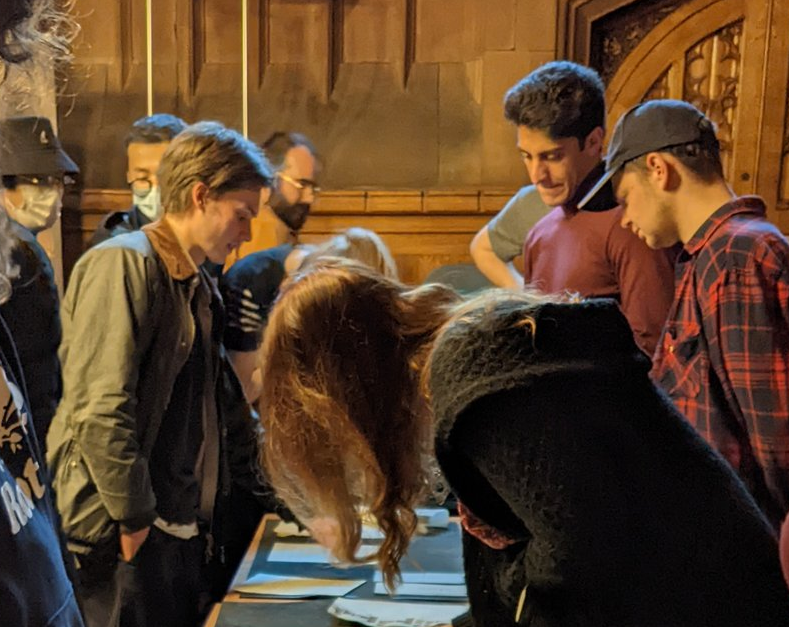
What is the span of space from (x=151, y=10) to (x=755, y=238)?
2.54 meters

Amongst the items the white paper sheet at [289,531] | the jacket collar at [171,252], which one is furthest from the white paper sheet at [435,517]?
the jacket collar at [171,252]

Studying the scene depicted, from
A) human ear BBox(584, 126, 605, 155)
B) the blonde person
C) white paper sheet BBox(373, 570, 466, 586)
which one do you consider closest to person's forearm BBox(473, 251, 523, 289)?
the blonde person

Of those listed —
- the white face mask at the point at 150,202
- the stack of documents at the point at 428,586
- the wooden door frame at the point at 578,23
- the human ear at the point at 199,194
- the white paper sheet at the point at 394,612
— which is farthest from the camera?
the wooden door frame at the point at 578,23

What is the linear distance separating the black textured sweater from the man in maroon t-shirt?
46.3 inches

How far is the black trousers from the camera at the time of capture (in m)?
1.81

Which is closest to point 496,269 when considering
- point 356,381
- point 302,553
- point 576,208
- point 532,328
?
point 576,208

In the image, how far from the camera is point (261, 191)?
6.61 feet

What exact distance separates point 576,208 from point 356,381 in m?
1.16

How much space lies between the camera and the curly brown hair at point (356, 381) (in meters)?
1.11

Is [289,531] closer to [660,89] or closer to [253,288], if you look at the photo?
[253,288]

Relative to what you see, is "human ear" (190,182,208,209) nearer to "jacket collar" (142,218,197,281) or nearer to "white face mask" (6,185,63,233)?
"jacket collar" (142,218,197,281)

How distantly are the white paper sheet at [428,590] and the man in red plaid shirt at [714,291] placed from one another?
0.54 metres

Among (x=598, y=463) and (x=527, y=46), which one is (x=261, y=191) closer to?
(x=598, y=463)

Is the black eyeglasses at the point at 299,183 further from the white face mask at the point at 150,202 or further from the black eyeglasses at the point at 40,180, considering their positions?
the black eyeglasses at the point at 40,180
